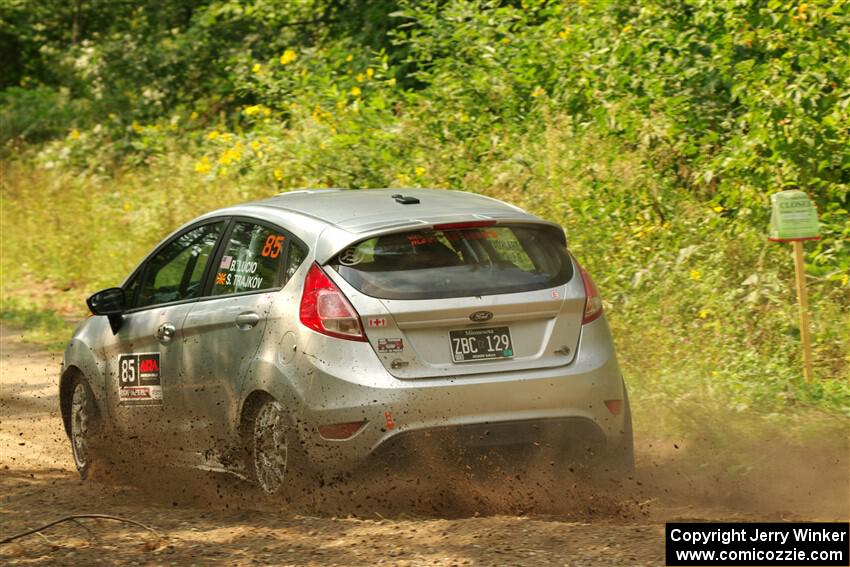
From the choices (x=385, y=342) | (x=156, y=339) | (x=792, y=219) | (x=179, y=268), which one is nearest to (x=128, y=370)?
(x=156, y=339)

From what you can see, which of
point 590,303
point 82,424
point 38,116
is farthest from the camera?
point 38,116

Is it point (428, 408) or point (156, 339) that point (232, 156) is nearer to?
point (156, 339)

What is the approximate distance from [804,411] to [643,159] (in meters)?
3.56

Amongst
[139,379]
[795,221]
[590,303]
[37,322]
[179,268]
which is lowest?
[37,322]

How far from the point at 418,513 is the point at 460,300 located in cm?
104

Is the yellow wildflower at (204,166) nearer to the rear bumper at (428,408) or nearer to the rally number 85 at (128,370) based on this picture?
the rally number 85 at (128,370)

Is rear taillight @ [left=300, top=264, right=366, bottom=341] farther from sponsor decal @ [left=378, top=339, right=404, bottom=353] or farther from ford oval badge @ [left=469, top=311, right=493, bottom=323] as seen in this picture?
ford oval badge @ [left=469, top=311, right=493, bottom=323]

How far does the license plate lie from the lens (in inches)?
239

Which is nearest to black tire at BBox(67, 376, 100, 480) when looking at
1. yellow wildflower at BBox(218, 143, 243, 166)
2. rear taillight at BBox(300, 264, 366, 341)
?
rear taillight at BBox(300, 264, 366, 341)

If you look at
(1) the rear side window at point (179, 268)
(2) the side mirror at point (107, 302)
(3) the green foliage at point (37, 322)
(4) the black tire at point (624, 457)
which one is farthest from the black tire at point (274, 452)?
(3) the green foliage at point (37, 322)

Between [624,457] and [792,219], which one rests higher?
[792,219]

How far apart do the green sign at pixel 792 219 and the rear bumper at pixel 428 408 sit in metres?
2.85

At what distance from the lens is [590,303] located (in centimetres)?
646

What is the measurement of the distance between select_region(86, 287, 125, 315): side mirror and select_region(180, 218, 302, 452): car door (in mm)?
808
